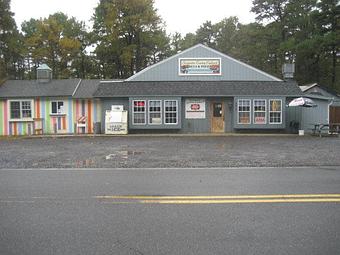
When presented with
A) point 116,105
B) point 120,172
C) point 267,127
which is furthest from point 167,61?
point 120,172

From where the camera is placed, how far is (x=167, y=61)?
80.7ft

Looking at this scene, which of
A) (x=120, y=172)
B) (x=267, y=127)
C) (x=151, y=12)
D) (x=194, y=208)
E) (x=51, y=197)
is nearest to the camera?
(x=194, y=208)

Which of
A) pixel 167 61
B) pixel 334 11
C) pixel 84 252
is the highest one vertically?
pixel 334 11

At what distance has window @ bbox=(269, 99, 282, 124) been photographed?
76.4ft

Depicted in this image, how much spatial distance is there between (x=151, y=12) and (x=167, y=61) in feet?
56.7

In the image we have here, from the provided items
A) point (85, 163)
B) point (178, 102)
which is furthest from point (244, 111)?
point (85, 163)

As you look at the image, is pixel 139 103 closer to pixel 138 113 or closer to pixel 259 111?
pixel 138 113

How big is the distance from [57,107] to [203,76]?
11.1m

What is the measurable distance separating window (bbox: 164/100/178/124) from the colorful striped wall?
17.1 feet

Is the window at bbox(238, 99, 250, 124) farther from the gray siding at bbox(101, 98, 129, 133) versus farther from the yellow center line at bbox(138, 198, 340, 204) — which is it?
the yellow center line at bbox(138, 198, 340, 204)

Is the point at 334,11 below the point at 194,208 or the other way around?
the other way around

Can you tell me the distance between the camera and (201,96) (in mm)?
22969

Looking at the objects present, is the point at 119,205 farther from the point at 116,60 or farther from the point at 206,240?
the point at 116,60

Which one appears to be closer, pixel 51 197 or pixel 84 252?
pixel 84 252
